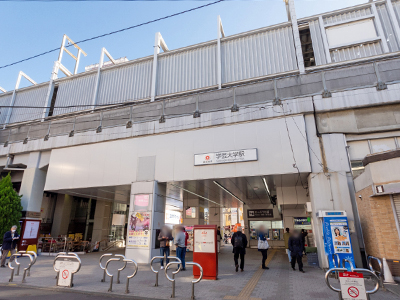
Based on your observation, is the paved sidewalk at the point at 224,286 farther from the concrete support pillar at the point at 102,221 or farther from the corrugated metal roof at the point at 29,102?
the corrugated metal roof at the point at 29,102

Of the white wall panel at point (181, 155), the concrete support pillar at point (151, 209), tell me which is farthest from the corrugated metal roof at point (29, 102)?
the concrete support pillar at point (151, 209)

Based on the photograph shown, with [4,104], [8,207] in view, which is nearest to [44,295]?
[8,207]

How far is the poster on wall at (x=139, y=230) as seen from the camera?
10.9 meters

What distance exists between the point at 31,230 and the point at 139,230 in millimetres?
8061

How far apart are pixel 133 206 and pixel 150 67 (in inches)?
369

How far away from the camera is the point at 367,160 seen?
7332 mm

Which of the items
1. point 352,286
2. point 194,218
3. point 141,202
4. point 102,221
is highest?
point 141,202

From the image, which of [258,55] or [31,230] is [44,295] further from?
[258,55]

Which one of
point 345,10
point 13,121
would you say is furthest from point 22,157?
point 345,10

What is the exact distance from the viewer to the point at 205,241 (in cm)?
704

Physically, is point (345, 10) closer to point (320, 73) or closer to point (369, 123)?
point (320, 73)

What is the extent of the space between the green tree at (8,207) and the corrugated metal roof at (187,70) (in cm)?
1038

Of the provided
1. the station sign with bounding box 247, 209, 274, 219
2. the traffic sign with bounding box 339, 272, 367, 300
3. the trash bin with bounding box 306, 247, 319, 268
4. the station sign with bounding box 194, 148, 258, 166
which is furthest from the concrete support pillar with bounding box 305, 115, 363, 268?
the station sign with bounding box 247, 209, 274, 219

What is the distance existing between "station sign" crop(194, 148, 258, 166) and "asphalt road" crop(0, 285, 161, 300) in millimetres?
6752
